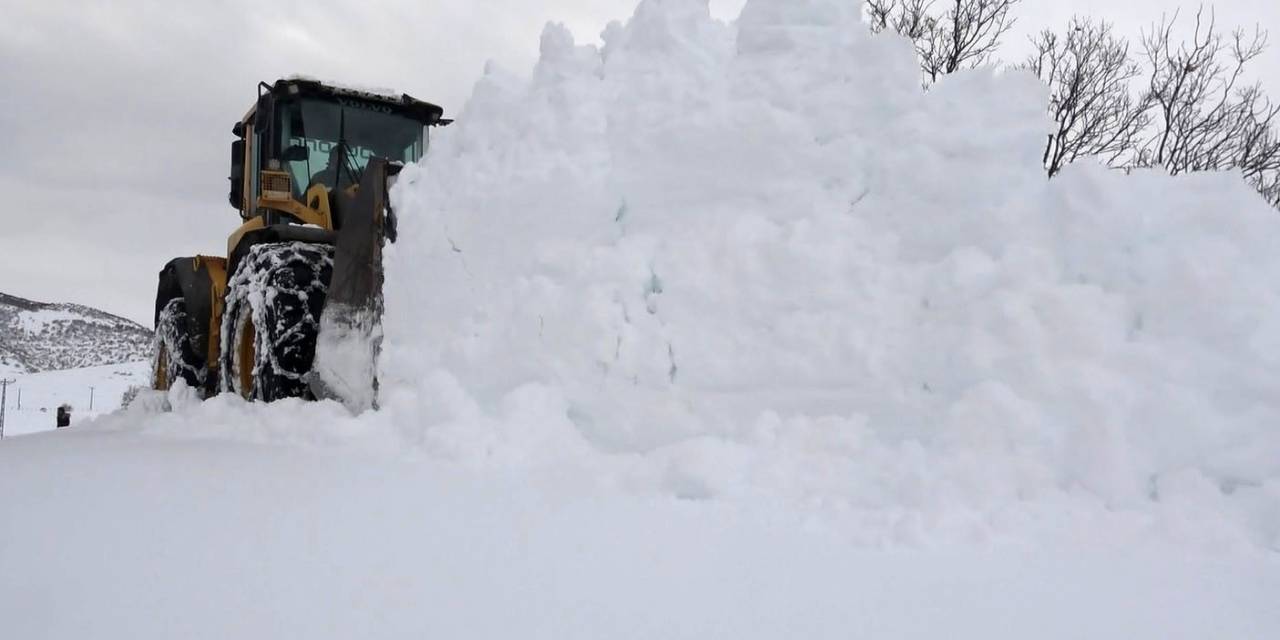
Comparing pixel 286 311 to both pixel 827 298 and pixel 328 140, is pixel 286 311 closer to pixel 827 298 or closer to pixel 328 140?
pixel 328 140

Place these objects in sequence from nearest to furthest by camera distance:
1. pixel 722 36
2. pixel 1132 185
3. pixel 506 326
→ pixel 1132 185, pixel 506 326, pixel 722 36

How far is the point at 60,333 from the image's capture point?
250 ft

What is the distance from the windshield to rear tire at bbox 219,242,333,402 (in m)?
1.36

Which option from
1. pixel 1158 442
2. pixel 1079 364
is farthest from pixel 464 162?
pixel 1158 442

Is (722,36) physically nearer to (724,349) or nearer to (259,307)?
(724,349)

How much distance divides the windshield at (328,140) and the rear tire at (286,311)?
4.47ft

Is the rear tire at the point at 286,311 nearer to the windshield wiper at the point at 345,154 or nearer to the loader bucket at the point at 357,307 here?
the loader bucket at the point at 357,307

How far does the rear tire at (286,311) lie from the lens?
17.0ft

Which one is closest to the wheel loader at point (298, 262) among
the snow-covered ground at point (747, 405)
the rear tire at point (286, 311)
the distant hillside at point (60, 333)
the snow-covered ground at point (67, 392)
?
the rear tire at point (286, 311)

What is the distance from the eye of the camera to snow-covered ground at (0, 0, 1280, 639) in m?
2.32

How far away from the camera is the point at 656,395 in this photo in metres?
3.57

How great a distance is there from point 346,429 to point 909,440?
7.86ft

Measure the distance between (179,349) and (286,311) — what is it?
266 centimetres

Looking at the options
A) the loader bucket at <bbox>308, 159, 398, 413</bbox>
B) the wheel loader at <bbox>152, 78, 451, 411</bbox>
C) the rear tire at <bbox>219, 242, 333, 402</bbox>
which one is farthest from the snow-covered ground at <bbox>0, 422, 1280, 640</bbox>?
the rear tire at <bbox>219, 242, 333, 402</bbox>
